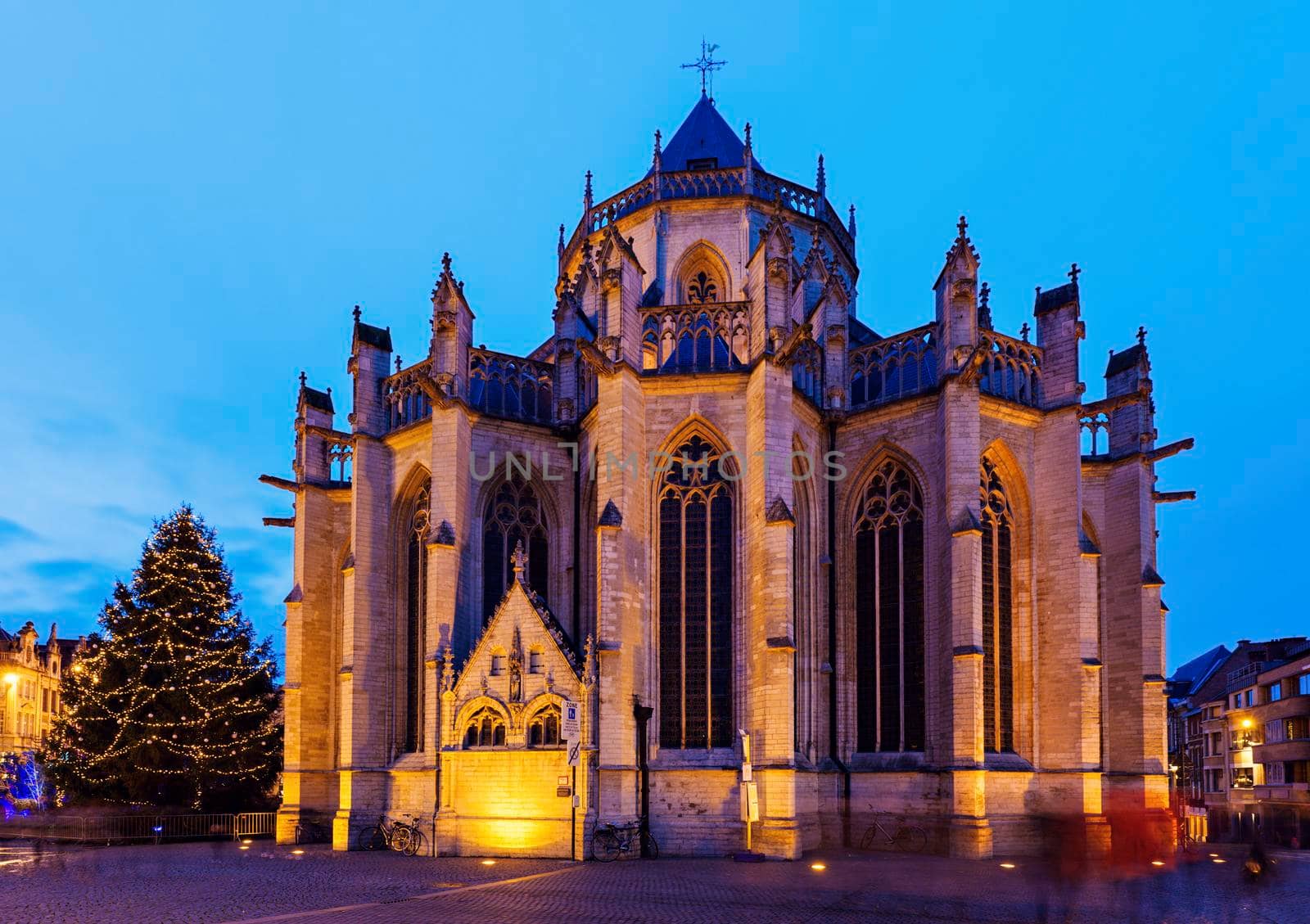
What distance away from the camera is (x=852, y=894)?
17.1 m

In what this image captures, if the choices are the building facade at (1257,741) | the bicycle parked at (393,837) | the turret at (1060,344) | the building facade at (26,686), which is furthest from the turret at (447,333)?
the building facade at (26,686)

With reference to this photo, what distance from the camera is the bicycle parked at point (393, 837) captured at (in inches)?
976

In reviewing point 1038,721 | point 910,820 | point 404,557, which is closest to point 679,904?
point 910,820

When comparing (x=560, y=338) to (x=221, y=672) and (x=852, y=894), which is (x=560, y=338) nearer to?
(x=221, y=672)

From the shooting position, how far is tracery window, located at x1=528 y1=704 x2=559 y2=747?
23.9 metres

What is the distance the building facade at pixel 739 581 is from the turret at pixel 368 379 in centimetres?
8

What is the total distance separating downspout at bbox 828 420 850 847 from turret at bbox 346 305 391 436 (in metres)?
12.1

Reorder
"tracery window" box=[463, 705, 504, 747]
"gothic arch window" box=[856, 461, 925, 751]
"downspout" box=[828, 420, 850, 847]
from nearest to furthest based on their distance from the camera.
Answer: "tracery window" box=[463, 705, 504, 747], "downspout" box=[828, 420, 850, 847], "gothic arch window" box=[856, 461, 925, 751]

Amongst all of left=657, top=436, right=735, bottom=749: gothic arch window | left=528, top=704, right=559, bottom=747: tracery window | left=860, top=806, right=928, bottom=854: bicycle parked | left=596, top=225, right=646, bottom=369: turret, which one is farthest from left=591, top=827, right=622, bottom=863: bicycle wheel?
left=596, top=225, right=646, bottom=369: turret

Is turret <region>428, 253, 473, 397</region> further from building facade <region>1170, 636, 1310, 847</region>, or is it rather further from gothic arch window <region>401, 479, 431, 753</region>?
building facade <region>1170, 636, 1310, 847</region>

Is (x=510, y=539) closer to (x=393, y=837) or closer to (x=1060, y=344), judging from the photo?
(x=393, y=837)

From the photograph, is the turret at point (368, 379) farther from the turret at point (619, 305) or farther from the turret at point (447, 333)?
the turret at point (619, 305)

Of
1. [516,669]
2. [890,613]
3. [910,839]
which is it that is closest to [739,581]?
[890,613]

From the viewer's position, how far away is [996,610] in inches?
1045
